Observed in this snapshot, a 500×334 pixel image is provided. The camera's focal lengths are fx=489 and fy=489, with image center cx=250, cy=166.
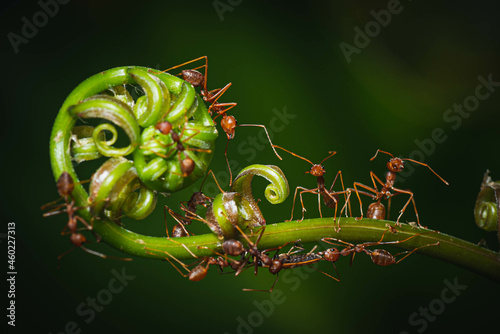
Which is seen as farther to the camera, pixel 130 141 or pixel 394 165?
pixel 394 165

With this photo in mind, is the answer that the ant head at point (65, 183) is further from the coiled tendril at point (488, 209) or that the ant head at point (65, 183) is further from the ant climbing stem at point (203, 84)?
the coiled tendril at point (488, 209)

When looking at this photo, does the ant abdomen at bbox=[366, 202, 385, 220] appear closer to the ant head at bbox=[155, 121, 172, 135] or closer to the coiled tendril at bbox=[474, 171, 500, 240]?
the coiled tendril at bbox=[474, 171, 500, 240]

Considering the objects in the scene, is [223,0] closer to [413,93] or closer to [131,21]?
[131,21]

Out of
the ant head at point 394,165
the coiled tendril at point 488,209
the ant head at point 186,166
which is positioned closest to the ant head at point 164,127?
the ant head at point 186,166

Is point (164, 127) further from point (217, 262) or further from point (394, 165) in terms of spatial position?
point (394, 165)

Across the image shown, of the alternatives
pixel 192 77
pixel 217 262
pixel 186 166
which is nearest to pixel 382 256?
pixel 217 262

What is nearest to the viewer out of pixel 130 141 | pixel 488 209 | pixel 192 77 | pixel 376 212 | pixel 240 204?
pixel 130 141

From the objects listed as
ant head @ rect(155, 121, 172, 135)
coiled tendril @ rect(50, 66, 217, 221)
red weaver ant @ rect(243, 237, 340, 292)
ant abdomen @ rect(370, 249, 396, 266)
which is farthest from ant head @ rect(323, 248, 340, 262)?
ant head @ rect(155, 121, 172, 135)

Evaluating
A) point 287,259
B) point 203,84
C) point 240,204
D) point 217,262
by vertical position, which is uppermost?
point 203,84
